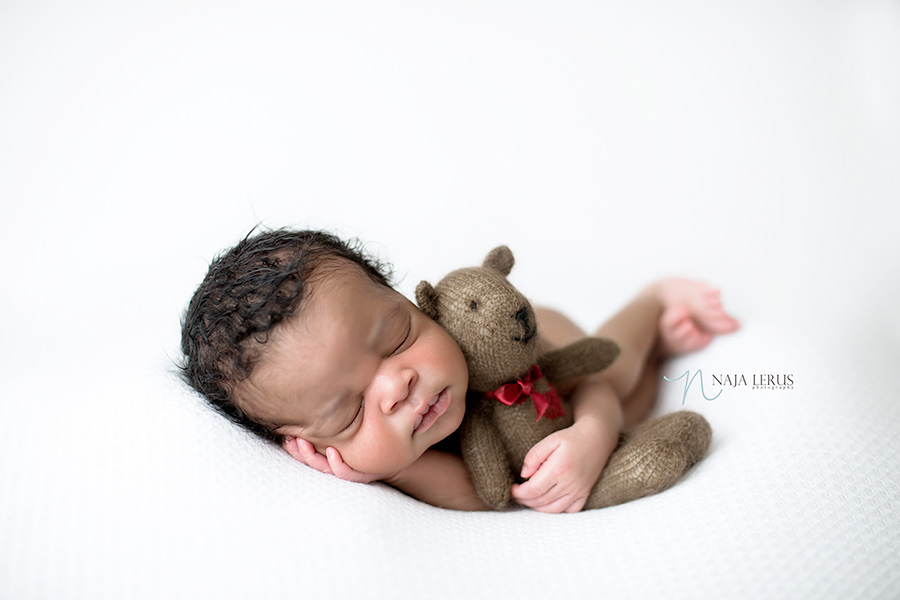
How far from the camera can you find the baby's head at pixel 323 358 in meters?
1.14

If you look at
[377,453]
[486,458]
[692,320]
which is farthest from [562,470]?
[692,320]

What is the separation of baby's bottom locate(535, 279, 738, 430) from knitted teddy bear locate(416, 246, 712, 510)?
0.34 meters

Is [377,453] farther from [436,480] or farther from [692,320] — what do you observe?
[692,320]

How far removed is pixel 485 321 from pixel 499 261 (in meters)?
0.21

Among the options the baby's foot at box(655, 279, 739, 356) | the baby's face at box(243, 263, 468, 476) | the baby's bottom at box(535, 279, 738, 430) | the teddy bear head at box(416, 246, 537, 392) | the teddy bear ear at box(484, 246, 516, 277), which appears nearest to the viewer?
the baby's face at box(243, 263, 468, 476)

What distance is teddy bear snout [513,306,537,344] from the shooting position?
4.16ft

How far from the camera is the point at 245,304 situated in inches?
45.7

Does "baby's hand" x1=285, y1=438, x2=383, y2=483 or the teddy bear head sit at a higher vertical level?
the teddy bear head

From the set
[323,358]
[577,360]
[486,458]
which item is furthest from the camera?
[577,360]

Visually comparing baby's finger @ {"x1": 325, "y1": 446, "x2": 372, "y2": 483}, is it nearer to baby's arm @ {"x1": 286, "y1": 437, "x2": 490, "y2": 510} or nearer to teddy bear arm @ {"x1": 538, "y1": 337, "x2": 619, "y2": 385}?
baby's arm @ {"x1": 286, "y1": 437, "x2": 490, "y2": 510}

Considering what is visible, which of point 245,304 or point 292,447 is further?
point 292,447

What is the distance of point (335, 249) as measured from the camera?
1.33 metres

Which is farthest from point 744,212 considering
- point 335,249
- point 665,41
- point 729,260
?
point 335,249

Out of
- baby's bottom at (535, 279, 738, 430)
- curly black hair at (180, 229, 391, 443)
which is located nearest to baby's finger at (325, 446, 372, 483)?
curly black hair at (180, 229, 391, 443)
